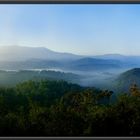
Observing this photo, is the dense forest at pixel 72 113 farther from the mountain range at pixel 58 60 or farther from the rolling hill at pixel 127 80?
the mountain range at pixel 58 60

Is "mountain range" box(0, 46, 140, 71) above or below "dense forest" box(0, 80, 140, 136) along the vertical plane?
above

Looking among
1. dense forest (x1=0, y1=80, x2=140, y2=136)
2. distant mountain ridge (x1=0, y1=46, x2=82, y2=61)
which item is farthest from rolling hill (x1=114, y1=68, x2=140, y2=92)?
distant mountain ridge (x1=0, y1=46, x2=82, y2=61)

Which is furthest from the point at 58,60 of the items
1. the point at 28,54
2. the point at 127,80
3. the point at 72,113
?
the point at 127,80

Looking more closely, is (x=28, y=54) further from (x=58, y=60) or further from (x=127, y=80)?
(x=127, y=80)

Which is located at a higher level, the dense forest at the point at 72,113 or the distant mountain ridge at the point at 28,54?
the distant mountain ridge at the point at 28,54

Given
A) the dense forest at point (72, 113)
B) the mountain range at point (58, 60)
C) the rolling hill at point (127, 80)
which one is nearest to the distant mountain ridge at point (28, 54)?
the mountain range at point (58, 60)

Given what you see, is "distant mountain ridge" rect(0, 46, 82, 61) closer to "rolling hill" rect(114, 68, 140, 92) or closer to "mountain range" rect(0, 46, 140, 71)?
"mountain range" rect(0, 46, 140, 71)

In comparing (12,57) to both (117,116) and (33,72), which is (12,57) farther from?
Answer: (117,116)

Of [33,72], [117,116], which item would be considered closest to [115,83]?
[117,116]

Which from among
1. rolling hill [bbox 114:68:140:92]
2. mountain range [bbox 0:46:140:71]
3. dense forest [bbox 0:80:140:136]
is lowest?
dense forest [bbox 0:80:140:136]

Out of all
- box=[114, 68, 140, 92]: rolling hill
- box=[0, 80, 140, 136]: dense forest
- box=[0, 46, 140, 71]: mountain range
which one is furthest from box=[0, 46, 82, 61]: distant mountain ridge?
box=[114, 68, 140, 92]: rolling hill
